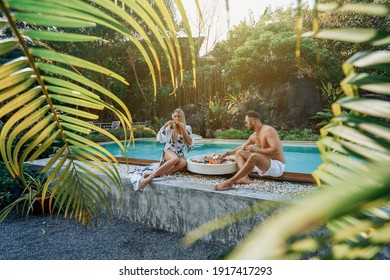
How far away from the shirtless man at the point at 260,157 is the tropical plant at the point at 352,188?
103 inches

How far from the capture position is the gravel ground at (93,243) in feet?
9.36

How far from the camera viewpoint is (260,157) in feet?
11.2

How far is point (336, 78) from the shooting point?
1211cm

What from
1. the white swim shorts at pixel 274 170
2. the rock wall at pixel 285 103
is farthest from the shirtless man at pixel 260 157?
the rock wall at pixel 285 103

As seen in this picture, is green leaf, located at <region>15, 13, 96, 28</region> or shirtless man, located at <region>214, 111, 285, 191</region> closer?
green leaf, located at <region>15, 13, 96, 28</region>

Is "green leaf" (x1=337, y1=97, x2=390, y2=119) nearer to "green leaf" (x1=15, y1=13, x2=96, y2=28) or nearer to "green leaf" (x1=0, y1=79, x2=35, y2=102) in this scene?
"green leaf" (x1=15, y1=13, x2=96, y2=28)

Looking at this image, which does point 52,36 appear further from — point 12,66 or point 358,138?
point 358,138

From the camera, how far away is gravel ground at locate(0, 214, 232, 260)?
285 cm

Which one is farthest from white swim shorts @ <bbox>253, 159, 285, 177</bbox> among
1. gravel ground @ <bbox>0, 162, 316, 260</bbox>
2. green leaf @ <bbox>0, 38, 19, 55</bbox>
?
green leaf @ <bbox>0, 38, 19, 55</bbox>

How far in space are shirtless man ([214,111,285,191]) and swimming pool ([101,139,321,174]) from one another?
2770 mm

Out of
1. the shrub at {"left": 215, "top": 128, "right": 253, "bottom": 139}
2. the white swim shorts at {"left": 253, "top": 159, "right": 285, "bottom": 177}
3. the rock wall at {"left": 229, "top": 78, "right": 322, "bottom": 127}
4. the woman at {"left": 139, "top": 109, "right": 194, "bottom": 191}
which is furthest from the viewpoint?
the rock wall at {"left": 229, "top": 78, "right": 322, "bottom": 127}

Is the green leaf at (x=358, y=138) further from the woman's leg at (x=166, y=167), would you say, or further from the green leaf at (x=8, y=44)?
the woman's leg at (x=166, y=167)

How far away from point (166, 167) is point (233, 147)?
5.96m

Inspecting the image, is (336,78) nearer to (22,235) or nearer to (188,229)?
(188,229)
